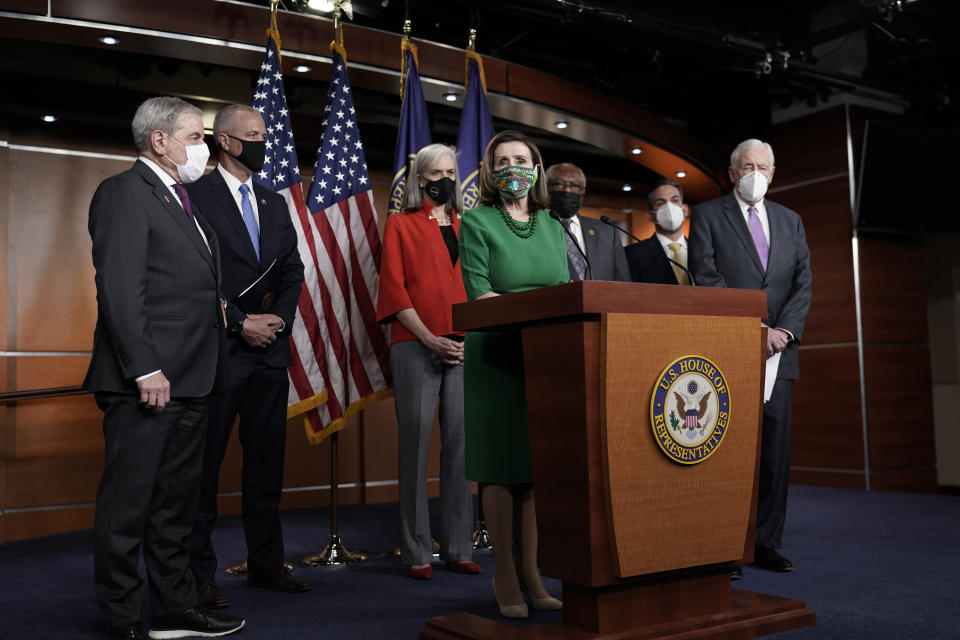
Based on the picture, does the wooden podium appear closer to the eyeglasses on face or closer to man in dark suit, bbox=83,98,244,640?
man in dark suit, bbox=83,98,244,640

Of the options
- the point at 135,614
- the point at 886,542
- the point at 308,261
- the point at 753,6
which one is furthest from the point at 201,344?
the point at 753,6

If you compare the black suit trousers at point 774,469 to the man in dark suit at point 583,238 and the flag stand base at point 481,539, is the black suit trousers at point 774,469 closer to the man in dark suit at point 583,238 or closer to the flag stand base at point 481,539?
the man in dark suit at point 583,238

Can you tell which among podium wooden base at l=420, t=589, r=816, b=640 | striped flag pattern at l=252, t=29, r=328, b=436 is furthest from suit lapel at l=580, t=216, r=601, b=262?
podium wooden base at l=420, t=589, r=816, b=640

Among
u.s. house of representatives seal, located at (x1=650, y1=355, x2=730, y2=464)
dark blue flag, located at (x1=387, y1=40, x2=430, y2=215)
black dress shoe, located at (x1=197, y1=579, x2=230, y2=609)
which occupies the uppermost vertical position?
dark blue flag, located at (x1=387, y1=40, x2=430, y2=215)

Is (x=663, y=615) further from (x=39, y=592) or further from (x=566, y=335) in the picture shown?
(x=39, y=592)

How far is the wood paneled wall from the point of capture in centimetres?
670

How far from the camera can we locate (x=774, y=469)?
3.36 metres

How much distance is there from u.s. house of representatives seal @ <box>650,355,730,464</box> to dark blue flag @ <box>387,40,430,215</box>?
202 cm

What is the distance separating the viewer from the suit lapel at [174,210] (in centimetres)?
238

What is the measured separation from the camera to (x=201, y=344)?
2406 mm

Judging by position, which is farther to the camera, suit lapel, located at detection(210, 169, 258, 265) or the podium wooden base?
suit lapel, located at detection(210, 169, 258, 265)

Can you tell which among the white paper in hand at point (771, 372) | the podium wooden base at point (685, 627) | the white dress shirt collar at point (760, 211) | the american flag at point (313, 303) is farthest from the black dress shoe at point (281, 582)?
the white dress shirt collar at point (760, 211)

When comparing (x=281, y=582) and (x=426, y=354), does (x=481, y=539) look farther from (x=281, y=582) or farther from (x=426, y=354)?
(x=281, y=582)

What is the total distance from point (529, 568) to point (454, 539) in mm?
827
